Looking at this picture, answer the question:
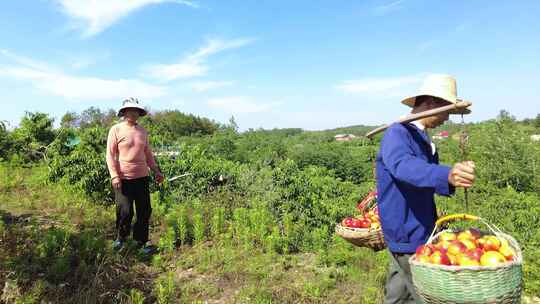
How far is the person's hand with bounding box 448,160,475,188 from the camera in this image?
1986mm

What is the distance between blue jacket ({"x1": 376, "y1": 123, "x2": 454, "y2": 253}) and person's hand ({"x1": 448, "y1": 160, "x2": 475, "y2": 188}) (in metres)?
0.25

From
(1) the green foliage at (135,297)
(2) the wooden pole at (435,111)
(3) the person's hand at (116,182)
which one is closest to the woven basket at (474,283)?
(2) the wooden pole at (435,111)

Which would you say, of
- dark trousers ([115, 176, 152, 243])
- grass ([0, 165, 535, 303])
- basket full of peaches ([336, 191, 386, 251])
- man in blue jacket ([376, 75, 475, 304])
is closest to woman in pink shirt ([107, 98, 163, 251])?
dark trousers ([115, 176, 152, 243])

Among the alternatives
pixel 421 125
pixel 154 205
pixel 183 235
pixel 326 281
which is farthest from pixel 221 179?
pixel 421 125

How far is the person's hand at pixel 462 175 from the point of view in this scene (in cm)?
199

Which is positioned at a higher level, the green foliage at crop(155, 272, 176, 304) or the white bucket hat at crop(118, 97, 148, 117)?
the white bucket hat at crop(118, 97, 148, 117)

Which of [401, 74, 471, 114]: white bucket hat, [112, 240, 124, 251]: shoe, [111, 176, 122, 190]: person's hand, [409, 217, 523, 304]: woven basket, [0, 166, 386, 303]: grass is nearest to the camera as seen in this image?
[409, 217, 523, 304]: woven basket

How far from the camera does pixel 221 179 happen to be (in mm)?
8164

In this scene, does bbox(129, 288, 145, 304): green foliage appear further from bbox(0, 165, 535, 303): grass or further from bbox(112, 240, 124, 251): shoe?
bbox(112, 240, 124, 251): shoe

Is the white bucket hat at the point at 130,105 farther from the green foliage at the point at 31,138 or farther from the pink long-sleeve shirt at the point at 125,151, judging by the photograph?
the green foliage at the point at 31,138

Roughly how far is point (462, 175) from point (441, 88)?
628 millimetres

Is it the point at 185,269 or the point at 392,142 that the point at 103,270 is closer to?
the point at 185,269

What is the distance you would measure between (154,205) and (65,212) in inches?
57.1

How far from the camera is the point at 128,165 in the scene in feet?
16.5
